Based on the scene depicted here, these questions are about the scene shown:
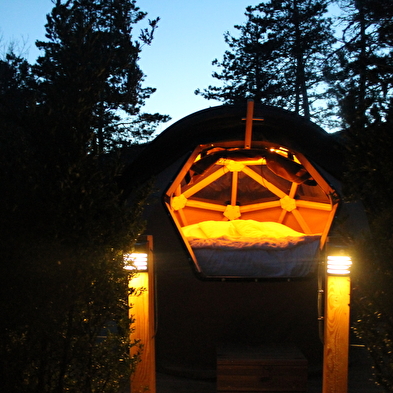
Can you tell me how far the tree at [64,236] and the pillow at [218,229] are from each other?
326 cm

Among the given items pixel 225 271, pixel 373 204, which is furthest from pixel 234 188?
pixel 373 204

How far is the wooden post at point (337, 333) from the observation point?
3.43 m

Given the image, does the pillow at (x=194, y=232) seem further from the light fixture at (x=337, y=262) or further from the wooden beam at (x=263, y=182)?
the light fixture at (x=337, y=262)

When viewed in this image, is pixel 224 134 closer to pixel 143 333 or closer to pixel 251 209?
pixel 143 333

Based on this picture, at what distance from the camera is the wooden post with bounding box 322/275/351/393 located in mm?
3432

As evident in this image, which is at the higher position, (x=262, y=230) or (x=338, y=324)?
(x=262, y=230)

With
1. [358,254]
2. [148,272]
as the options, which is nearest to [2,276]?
[148,272]

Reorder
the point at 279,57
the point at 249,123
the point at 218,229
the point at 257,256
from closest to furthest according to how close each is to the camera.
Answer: the point at 249,123 → the point at 257,256 → the point at 218,229 → the point at 279,57

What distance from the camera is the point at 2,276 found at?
8.40ft

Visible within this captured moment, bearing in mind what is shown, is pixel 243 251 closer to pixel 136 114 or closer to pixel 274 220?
pixel 274 220

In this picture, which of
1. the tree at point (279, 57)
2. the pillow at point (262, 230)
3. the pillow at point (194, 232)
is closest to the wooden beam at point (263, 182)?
the pillow at point (262, 230)

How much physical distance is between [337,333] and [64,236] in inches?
78.8

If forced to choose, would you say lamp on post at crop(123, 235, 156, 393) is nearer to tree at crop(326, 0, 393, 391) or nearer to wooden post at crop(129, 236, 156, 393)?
wooden post at crop(129, 236, 156, 393)

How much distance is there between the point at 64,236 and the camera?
2.71 meters
